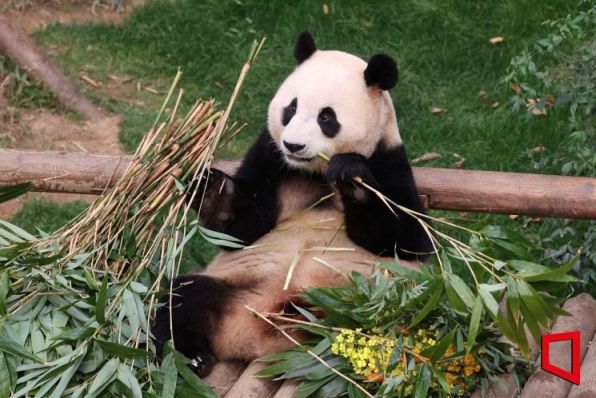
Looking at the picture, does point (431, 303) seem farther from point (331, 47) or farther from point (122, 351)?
point (331, 47)

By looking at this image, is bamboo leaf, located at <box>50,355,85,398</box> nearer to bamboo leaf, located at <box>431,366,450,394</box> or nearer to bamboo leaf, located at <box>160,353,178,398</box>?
bamboo leaf, located at <box>160,353,178,398</box>

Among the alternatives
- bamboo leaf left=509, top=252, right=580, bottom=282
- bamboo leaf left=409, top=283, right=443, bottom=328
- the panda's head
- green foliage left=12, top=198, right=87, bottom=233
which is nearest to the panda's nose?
the panda's head

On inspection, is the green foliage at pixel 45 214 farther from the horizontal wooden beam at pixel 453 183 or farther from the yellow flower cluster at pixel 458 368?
the yellow flower cluster at pixel 458 368

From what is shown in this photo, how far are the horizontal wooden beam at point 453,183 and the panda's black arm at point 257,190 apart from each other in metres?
0.23

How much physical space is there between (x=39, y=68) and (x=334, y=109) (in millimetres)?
3305

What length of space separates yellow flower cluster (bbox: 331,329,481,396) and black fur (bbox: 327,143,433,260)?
1.60 feet

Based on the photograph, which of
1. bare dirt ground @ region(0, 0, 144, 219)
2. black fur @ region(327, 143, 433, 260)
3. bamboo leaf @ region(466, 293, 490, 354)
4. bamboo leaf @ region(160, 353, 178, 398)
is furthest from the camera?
bare dirt ground @ region(0, 0, 144, 219)

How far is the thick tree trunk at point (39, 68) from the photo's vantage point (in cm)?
625

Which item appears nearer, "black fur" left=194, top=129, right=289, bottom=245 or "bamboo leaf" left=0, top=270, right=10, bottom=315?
"bamboo leaf" left=0, top=270, right=10, bottom=315

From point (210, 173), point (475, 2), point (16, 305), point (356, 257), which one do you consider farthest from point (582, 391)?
point (475, 2)

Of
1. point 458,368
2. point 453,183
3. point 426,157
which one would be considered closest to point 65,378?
point 458,368

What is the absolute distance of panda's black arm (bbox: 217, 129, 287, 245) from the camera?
147 inches

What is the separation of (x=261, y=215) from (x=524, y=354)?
3.98ft

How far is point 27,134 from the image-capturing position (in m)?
6.10
